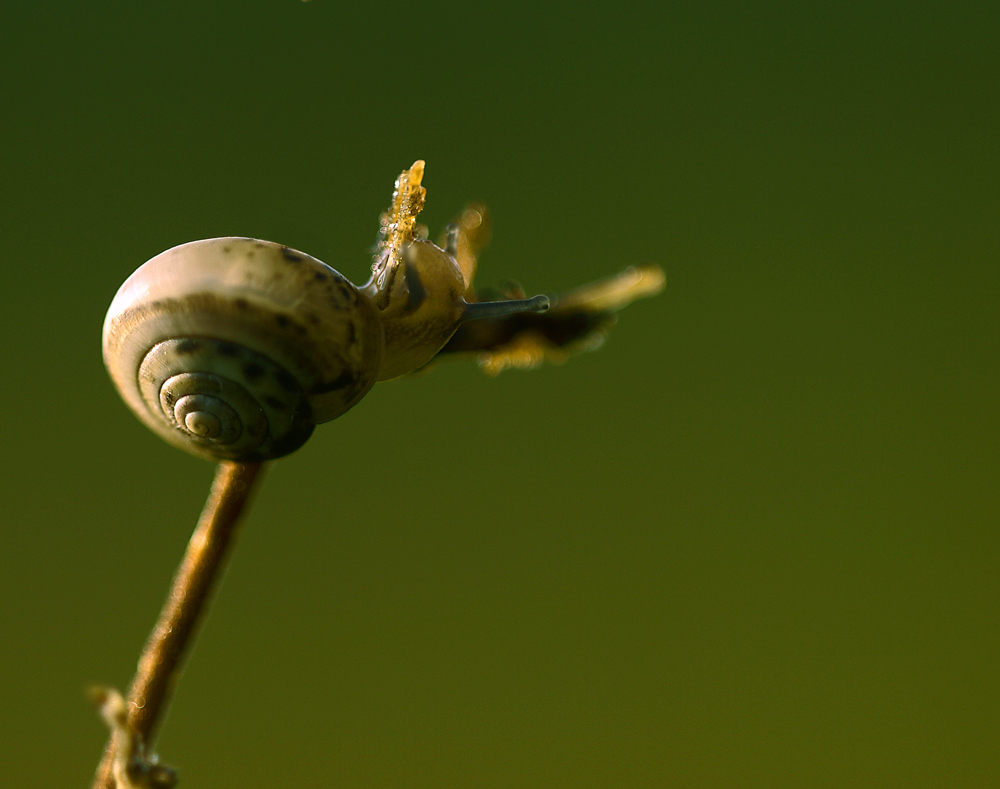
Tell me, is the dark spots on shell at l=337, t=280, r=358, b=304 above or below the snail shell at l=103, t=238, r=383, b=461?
above

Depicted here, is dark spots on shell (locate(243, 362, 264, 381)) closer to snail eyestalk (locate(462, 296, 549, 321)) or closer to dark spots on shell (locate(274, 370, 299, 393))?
dark spots on shell (locate(274, 370, 299, 393))

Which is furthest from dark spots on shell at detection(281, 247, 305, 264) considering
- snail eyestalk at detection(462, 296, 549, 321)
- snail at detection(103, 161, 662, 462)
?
snail eyestalk at detection(462, 296, 549, 321)

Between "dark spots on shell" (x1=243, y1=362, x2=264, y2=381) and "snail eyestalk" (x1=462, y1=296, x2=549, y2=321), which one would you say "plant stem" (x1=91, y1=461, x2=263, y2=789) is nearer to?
"dark spots on shell" (x1=243, y1=362, x2=264, y2=381)

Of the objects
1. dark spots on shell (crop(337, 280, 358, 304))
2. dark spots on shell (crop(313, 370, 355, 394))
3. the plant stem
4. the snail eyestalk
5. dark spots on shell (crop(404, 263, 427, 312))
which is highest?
the snail eyestalk

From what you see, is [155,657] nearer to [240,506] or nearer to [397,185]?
[240,506]

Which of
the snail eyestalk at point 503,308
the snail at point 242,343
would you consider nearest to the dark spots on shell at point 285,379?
the snail at point 242,343

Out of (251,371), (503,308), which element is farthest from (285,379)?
(503,308)

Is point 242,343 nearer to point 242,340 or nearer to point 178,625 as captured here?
point 242,340
